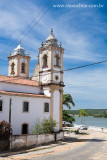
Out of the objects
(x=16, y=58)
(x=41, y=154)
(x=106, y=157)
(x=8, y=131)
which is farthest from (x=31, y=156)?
(x=16, y=58)

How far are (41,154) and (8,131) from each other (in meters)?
4.78

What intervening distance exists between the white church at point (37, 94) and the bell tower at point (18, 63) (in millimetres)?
7279

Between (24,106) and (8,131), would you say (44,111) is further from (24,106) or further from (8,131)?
(8,131)

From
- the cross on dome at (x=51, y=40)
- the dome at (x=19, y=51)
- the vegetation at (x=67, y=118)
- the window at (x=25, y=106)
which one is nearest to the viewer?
the window at (x=25, y=106)

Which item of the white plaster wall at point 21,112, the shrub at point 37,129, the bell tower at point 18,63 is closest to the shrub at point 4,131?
the white plaster wall at point 21,112

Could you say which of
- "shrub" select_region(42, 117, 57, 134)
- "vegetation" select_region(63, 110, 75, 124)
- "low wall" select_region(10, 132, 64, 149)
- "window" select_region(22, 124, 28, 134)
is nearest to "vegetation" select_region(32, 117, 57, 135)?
"shrub" select_region(42, 117, 57, 134)

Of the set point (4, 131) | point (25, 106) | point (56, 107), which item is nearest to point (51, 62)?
point (56, 107)

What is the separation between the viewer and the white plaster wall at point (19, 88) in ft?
95.9

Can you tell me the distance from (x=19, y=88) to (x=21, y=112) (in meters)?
3.99

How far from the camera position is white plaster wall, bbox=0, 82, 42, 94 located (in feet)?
95.9

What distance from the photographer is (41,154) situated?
21672 mm

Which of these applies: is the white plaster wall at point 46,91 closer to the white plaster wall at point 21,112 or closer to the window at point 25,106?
the white plaster wall at point 21,112

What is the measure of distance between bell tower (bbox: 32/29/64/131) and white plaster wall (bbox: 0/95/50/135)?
1.92m

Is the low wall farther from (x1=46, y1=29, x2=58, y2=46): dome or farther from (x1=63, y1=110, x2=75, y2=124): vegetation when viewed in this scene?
(x1=63, y1=110, x2=75, y2=124): vegetation
